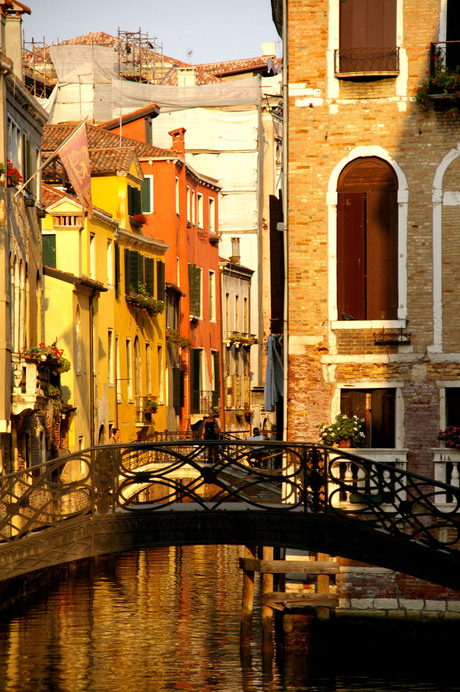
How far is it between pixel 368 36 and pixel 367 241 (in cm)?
304

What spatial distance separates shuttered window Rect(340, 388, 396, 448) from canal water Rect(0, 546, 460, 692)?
272 cm

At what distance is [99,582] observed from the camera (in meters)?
28.6

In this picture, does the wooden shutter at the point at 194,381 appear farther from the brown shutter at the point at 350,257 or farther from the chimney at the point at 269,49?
the brown shutter at the point at 350,257

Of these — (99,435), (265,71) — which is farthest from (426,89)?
(265,71)

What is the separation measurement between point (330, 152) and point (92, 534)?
702 cm

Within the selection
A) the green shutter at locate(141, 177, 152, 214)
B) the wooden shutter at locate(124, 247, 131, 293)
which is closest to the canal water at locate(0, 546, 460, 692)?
the wooden shutter at locate(124, 247, 131, 293)

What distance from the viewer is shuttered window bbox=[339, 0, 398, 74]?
19.1 m

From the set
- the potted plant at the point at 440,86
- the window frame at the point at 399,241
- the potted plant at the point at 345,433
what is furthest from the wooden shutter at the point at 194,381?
the potted plant at the point at 440,86

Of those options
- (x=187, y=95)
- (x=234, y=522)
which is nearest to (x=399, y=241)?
(x=234, y=522)

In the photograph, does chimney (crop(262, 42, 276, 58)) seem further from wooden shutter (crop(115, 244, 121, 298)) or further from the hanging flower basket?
the hanging flower basket

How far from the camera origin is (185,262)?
4581 centimetres

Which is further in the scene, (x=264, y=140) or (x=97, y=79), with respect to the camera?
(x=264, y=140)

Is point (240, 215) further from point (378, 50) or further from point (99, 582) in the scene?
point (378, 50)

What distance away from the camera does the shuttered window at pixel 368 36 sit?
1911 centimetres
